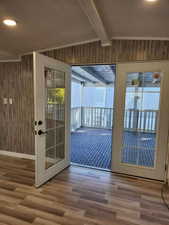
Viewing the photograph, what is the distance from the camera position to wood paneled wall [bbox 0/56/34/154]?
3346 mm

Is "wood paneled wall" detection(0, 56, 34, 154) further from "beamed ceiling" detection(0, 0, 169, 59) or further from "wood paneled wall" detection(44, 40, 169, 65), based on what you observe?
"wood paneled wall" detection(44, 40, 169, 65)

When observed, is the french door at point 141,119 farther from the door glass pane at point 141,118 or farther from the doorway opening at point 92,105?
the doorway opening at point 92,105

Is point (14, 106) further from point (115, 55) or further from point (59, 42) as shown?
point (115, 55)

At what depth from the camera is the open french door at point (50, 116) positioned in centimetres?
220

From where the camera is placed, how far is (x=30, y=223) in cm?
167

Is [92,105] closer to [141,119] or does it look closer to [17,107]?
[17,107]

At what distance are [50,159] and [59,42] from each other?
2119mm

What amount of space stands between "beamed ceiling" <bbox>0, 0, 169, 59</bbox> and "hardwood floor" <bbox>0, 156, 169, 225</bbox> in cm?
238

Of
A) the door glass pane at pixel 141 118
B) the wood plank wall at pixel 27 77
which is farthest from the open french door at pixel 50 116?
the door glass pane at pixel 141 118

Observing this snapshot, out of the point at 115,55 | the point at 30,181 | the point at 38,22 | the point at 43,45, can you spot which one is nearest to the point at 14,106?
the point at 43,45

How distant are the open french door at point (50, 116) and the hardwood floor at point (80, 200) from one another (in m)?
0.28

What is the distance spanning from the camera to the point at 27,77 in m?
3.32

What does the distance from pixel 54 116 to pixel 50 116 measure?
0.37 feet

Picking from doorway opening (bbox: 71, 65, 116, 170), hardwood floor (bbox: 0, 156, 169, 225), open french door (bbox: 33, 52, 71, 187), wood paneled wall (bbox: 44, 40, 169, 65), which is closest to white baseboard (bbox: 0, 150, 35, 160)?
hardwood floor (bbox: 0, 156, 169, 225)
